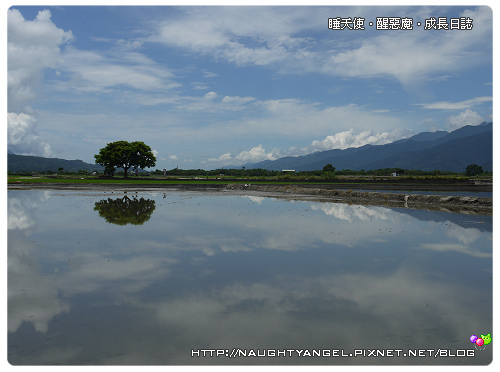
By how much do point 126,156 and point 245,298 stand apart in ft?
325

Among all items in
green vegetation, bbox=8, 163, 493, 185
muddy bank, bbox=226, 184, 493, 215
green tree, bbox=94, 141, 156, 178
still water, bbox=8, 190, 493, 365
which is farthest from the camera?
green tree, bbox=94, 141, 156, 178

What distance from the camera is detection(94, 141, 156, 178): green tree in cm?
9900

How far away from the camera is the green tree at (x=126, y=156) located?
325ft

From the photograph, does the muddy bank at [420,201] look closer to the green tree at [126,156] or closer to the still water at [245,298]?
the still water at [245,298]

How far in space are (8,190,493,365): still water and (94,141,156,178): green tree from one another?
86.6 meters

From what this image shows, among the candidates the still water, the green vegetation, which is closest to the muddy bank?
the still water

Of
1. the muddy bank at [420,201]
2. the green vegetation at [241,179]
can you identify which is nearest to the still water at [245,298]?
the muddy bank at [420,201]

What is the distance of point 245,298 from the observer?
880cm

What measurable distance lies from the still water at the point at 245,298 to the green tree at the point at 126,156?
86585 mm

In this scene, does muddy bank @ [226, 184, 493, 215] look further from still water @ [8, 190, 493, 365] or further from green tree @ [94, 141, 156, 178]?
green tree @ [94, 141, 156, 178]

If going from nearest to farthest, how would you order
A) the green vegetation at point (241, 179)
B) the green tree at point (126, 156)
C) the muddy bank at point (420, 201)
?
the muddy bank at point (420, 201), the green vegetation at point (241, 179), the green tree at point (126, 156)

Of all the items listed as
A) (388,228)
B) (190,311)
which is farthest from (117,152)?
(190,311)

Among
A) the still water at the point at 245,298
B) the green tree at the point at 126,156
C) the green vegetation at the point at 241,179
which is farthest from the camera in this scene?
the green tree at the point at 126,156

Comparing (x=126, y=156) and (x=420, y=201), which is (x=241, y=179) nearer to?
(x=126, y=156)
